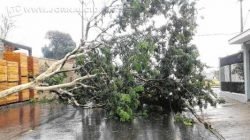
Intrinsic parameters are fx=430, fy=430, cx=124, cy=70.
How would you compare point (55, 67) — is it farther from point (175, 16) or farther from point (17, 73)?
point (17, 73)

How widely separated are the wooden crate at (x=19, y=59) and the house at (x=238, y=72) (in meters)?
11.8

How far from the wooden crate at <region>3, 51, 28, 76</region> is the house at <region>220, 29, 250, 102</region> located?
11.8 m

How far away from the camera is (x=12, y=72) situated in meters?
23.1

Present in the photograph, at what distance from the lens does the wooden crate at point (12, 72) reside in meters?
22.5

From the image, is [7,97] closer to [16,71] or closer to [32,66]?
[16,71]

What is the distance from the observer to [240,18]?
4488 centimetres

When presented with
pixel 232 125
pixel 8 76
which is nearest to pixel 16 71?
pixel 8 76

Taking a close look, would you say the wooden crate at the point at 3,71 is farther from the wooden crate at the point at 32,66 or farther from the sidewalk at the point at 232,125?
the sidewalk at the point at 232,125

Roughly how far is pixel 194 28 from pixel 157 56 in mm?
1787

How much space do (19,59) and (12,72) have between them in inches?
67.4

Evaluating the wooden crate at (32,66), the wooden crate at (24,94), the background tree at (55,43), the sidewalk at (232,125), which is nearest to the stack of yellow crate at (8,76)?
the wooden crate at (24,94)

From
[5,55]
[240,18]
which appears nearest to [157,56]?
[5,55]

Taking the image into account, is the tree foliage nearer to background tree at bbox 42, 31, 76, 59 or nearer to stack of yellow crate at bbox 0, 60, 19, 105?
stack of yellow crate at bbox 0, 60, 19, 105

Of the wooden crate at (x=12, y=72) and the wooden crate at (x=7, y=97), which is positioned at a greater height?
the wooden crate at (x=12, y=72)
